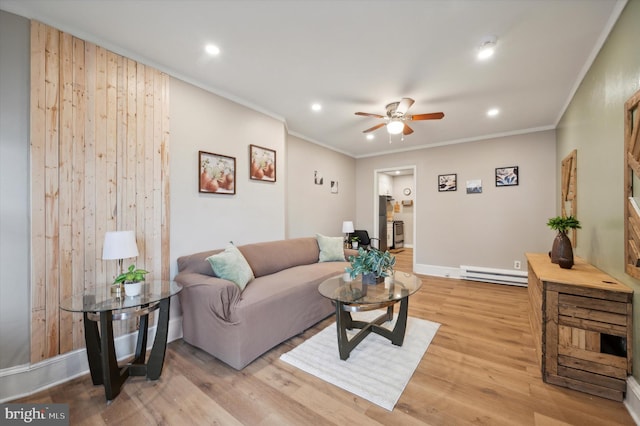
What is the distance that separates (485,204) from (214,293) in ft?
15.3

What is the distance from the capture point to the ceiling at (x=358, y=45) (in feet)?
5.65

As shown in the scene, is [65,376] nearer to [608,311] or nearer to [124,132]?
[124,132]

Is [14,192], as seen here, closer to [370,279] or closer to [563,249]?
[370,279]

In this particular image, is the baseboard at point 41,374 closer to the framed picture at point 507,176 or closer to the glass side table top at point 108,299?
the glass side table top at point 108,299

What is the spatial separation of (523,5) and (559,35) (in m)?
0.58

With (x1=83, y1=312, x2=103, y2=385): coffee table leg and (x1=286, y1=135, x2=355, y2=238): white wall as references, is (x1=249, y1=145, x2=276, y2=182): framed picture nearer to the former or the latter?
(x1=286, y1=135, x2=355, y2=238): white wall

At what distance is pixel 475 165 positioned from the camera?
15.3 ft

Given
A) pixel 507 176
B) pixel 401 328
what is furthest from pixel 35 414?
pixel 507 176

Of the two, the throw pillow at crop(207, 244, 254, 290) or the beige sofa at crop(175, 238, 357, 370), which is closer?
the beige sofa at crop(175, 238, 357, 370)

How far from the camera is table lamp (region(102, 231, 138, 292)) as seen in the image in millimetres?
1855

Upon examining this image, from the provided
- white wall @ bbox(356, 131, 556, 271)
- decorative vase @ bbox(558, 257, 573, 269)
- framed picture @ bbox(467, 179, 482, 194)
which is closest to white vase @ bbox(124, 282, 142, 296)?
decorative vase @ bbox(558, 257, 573, 269)

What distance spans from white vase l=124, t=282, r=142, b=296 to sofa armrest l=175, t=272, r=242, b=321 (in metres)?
0.42

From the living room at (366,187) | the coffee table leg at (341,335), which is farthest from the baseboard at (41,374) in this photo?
the coffee table leg at (341,335)

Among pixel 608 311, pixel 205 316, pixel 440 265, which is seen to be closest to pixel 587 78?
pixel 608 311
